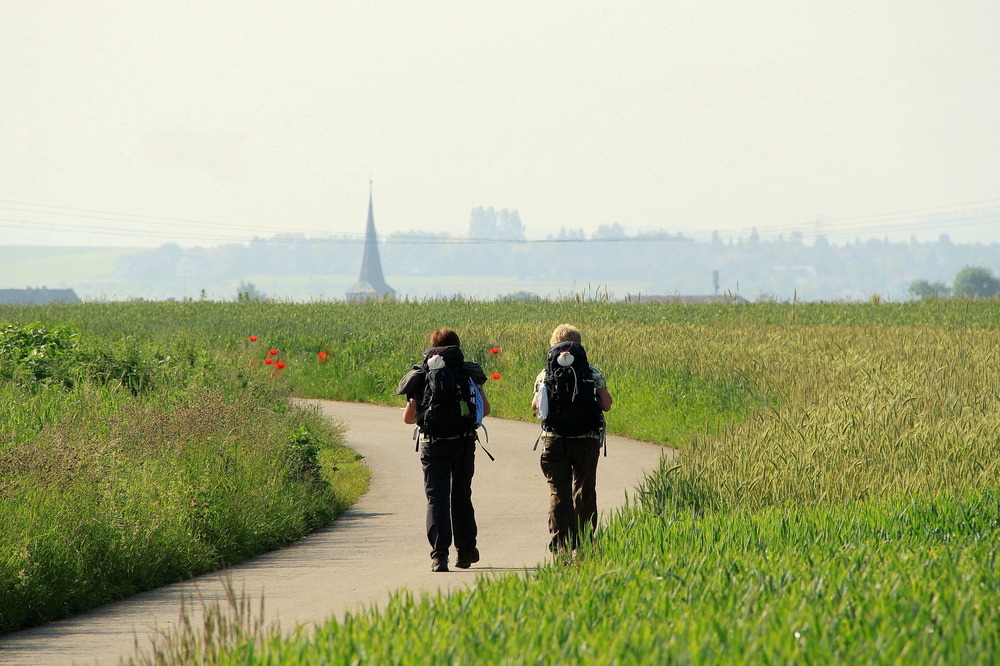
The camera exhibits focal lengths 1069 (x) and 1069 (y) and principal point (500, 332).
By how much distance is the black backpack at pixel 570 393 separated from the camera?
8.57m

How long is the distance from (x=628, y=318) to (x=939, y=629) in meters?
30.4

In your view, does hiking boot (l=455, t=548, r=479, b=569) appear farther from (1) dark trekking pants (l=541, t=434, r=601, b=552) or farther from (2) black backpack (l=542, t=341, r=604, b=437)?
(2) black backpack (l=542, t=341, r=604, b=437)

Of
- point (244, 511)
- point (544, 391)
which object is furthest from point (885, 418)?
point (244, 511)

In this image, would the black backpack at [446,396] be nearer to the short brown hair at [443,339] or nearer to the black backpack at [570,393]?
the short brown hair at [443,339]

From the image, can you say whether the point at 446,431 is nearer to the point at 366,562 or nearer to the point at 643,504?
the point at 366,562

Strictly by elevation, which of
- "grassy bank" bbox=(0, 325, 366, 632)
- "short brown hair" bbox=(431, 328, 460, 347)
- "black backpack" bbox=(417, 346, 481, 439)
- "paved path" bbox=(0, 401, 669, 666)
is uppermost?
"short brown hair" bbox=(431, 328, 460, 347)

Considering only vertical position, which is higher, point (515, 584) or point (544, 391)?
point (544, 391)

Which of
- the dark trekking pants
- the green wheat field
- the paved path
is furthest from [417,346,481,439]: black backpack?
the green wheat field

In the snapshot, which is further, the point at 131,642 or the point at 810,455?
the point at 810,455

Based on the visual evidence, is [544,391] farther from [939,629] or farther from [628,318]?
[628,318]

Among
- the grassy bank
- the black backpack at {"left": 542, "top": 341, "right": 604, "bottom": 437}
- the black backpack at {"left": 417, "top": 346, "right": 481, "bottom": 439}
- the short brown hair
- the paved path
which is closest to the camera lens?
the paved path

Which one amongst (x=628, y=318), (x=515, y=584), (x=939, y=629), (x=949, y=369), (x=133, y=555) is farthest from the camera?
(x=628, y=318)

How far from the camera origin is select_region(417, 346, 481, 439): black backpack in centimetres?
873

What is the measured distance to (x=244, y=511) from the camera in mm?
9969
